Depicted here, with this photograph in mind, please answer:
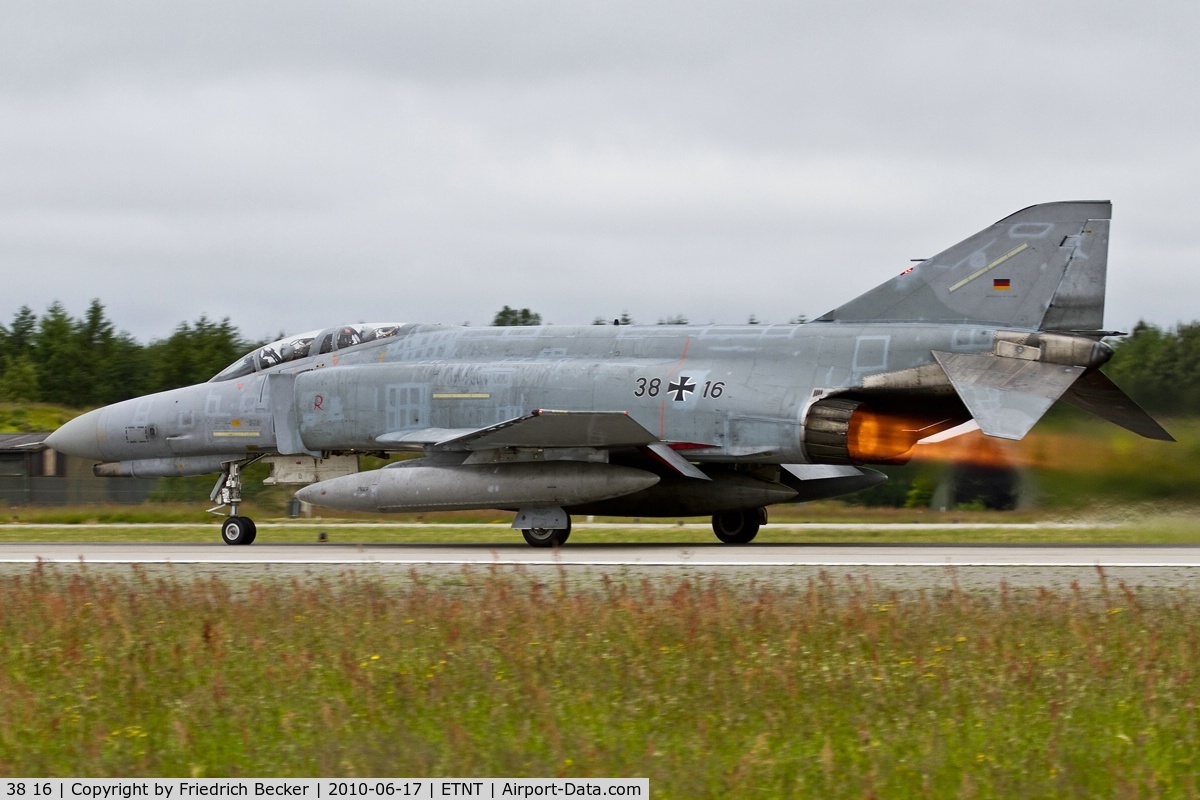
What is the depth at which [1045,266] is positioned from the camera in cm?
1574

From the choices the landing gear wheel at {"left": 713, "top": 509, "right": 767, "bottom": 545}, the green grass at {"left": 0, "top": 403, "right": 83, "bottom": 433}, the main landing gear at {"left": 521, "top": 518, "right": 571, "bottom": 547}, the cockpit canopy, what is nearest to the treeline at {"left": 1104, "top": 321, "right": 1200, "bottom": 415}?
the landing gear wheel at {"left": 713, "top": 509, "right": 767, "bottom": 545}

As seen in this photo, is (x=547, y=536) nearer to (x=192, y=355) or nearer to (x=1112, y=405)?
(x=1112, y=405)

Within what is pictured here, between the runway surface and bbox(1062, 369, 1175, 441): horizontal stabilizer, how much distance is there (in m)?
1.66

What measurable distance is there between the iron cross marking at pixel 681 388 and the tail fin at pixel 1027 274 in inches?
116

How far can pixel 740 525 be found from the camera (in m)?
19.0

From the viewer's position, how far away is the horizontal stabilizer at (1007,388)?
1482 cm

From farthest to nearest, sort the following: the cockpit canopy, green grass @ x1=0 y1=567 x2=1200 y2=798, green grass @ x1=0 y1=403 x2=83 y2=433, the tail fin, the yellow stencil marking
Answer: green grass @ x1=0 y1=403 x2=83 y2=433 → the cockpit canopy → the yellow stencil marking → the tail fin → green grass @ x1=0 y1=567 x2=1200 y2=798

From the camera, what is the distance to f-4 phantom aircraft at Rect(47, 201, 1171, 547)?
15680mm

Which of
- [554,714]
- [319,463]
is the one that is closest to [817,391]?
[319,463]

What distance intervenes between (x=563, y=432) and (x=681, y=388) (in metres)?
1.70

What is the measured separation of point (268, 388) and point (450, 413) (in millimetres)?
3383

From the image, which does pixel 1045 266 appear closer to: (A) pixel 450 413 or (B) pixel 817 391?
(B) pixel 817 391

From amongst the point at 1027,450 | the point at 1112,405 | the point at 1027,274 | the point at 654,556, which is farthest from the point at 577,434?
the point at 1112,405
